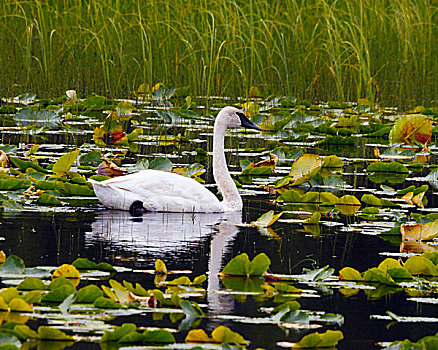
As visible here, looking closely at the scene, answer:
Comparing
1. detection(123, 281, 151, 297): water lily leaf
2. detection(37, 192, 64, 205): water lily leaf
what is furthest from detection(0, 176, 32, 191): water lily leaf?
detection(123, 281, 151, 297): water lily leaf

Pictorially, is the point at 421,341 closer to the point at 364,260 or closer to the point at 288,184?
the point at 364,260

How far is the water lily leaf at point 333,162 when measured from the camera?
10805 millimetres

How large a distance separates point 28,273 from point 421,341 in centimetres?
239

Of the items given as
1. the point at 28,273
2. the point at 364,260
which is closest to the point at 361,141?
the point at 364,260

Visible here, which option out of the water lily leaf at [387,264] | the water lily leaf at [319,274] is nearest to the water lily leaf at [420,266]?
the water lily leaf at [387,264]

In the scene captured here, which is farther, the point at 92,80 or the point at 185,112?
the point at 92,80

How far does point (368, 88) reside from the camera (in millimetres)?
15383

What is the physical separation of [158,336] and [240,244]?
2.68m

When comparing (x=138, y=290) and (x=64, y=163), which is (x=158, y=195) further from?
(x=138, y=290)

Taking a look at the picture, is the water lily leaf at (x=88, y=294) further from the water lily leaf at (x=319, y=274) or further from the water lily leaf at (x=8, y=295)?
the water lily leaf at (x=319, y=274)

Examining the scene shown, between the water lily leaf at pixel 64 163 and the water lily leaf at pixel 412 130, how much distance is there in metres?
4.91

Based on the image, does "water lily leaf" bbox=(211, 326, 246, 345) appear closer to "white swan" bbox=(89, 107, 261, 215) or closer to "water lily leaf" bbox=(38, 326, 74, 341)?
"water lily leaf" bbox=(38, 326, 74, 341)

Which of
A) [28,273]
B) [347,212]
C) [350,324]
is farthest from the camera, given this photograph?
[347,212]

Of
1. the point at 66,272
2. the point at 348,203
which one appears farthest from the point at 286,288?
the point at 348,203
